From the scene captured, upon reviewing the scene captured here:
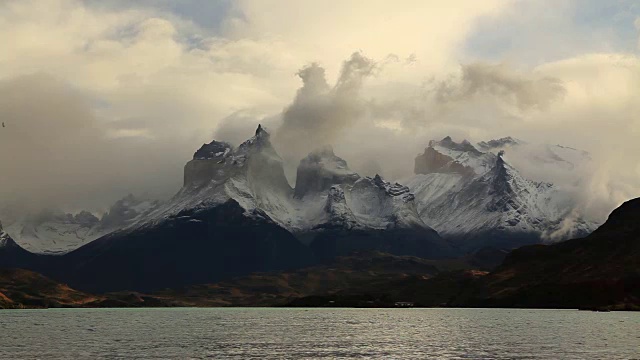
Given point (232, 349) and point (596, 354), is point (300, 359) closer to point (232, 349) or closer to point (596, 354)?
point (232, 349)

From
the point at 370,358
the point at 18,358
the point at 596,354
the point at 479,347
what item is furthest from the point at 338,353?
the point at 18,358

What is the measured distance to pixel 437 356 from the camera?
17650 centimetres

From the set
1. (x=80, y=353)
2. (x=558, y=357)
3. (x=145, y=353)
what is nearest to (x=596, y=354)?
(x=558, y=357)

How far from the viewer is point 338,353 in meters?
185

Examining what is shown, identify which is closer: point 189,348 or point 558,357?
point 558,357

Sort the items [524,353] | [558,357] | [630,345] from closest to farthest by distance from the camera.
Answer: [558,357] → [524,353] → [630,345]

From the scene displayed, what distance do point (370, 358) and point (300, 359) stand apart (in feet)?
46.2

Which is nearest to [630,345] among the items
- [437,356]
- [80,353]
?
[437,356]

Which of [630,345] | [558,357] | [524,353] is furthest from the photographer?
[630,345]

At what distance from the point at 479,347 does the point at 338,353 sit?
3535cm

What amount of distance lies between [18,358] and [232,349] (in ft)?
149

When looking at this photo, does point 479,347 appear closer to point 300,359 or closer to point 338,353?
point 338,353

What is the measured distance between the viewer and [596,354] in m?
173

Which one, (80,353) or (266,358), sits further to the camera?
(80,353)
